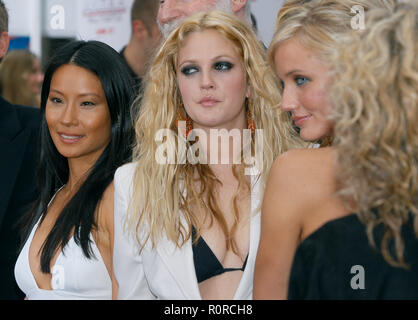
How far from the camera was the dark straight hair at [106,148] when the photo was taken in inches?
94.5

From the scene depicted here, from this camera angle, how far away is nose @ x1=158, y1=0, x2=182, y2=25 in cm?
281

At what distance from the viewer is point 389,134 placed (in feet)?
4.31

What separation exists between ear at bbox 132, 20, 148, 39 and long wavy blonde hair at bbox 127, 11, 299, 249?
1524mm

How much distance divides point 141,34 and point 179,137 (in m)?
1.74

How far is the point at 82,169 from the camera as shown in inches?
102

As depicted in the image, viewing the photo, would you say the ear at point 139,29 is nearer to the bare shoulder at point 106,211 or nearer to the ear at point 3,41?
the ear at point 3,41

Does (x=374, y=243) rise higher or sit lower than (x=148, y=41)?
lower

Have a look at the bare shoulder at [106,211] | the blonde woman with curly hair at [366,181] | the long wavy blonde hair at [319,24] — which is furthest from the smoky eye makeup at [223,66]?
the blonde woman with curly hair at [366,181]

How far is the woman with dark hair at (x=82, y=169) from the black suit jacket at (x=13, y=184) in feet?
0.49

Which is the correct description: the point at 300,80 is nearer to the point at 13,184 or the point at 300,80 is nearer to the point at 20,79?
the point at 13,184

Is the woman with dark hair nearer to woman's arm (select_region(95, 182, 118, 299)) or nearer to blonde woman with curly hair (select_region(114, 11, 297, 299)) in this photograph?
woman's arm (select_region(95, 182, 118, 299))

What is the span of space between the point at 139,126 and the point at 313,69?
0.91m
